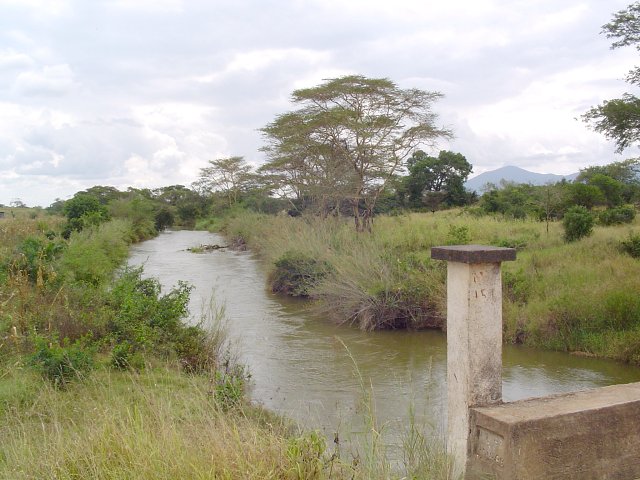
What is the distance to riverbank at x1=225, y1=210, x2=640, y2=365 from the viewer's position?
1139 cm

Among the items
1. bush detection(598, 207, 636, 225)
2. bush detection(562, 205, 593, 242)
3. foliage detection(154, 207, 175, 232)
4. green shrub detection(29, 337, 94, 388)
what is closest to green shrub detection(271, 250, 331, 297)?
bush detection(562, 205, 593, 242)

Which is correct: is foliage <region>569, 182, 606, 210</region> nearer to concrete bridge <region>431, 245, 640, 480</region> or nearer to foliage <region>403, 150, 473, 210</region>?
foliage <region>403, 150, 473, 210</region>

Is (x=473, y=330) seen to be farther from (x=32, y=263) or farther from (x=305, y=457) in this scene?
(x=32, y=263)

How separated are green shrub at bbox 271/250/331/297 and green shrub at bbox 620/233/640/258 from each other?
710 centimetres

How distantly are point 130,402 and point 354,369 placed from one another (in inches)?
193

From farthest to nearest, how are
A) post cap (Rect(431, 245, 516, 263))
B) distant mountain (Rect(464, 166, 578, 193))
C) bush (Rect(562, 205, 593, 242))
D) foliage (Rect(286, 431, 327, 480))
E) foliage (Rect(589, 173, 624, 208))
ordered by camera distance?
distant mountain (Rect(464, 166, 578, 193)) → foliage (Rect(589, 173, 624, 208)) → bush (Rect(562, 205, 593, 242)) → post cap (Rect(431, 245, 516, 263)) → foliage (Rect(286, 431, 327, 480))

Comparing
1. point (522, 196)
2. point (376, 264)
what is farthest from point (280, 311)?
point (522, 196)

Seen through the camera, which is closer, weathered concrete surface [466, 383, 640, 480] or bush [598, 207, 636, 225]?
weathered concrete surface [466, 383, 640, 480]

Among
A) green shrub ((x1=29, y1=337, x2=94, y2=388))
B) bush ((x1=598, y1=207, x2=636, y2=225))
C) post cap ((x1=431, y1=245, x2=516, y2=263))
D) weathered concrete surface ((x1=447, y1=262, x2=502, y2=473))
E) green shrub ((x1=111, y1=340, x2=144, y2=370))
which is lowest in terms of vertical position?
green shrub ((x1=111, y1=340, x2=144, y2=370))

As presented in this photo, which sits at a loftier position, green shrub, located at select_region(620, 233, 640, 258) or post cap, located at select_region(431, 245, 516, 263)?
post cap, located at select_region(431, 245, 516, 263)

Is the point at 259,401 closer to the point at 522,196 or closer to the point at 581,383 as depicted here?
the point at 581,383

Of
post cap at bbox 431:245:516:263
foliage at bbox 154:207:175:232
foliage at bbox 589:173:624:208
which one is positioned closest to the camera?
post cap at bbox 431:245:516:263

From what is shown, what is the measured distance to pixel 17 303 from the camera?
923 cm

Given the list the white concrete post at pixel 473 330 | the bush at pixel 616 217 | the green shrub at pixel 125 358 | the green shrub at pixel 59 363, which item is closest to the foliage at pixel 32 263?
the green shrub at pixel 125 358
